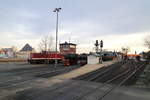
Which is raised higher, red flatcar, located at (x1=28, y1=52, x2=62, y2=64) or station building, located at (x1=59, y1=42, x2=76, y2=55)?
station building, located at (x1=59, y1=42, x2=76, y2=55)

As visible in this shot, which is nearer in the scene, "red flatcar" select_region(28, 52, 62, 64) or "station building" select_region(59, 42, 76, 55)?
"red flatcar" select_region(28, 52, 62, 64)

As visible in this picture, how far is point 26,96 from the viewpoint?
9805 mm

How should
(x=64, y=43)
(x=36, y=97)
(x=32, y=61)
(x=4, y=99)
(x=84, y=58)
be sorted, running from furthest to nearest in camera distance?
1. (x=64, y=43)
2. (x=32, y=61)
3. (x=84, y=58)
4. (x=36, y=97)
5. (x=4, y=99)

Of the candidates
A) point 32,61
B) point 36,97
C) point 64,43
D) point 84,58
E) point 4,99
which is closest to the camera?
point 4,99

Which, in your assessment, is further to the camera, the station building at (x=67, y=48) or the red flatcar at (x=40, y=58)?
the station building at (x=67, y=48)

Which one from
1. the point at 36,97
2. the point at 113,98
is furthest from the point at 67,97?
the point at 113,98

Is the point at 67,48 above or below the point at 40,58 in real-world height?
above

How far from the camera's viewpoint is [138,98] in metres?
10.0

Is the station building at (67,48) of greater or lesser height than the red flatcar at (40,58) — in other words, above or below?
above

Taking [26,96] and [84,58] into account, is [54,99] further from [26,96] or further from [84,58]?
[84,58]

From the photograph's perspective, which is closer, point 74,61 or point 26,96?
point 26,96

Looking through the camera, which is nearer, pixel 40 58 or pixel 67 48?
pixel 40 58

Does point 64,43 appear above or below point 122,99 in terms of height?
above

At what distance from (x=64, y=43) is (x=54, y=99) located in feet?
310
